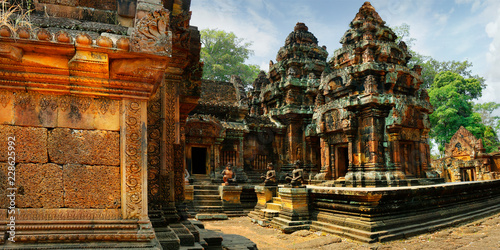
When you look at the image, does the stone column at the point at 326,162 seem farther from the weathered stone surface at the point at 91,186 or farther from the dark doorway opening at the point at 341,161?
the weathered stone surface at the point at 91,186

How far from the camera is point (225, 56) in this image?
112ft

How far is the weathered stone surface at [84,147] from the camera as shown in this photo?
280 centimetres

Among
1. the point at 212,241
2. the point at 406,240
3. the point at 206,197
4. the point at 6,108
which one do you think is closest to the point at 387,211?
the point at 406,240

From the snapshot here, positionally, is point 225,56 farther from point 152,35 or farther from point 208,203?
point 152,35

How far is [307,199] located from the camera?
32.2ft

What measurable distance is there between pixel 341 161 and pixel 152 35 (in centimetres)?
1297

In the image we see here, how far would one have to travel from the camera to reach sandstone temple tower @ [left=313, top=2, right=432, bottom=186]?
490 inches

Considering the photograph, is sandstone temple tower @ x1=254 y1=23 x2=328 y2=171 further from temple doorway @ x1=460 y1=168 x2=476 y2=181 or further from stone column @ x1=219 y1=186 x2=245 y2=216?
temple doorway @ x1=460 y1=168 x2=476 y2=181

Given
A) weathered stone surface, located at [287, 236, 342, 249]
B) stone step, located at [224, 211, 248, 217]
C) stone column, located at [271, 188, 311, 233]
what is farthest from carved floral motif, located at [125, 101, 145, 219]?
stone step, located at [224, 211, 248, 217]

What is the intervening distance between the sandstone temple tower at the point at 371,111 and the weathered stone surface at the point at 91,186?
1063cm

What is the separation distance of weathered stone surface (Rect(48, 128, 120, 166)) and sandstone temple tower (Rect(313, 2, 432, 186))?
420 inches

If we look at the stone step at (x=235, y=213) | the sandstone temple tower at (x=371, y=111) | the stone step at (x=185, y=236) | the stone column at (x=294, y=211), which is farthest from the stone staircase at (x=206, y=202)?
the stone step at (x=185, y=236)

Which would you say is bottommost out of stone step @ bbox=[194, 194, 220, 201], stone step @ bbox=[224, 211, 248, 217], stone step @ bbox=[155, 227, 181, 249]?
stone step @ bbox=[224, 211, 248, 217]

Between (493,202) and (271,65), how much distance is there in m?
13.1
